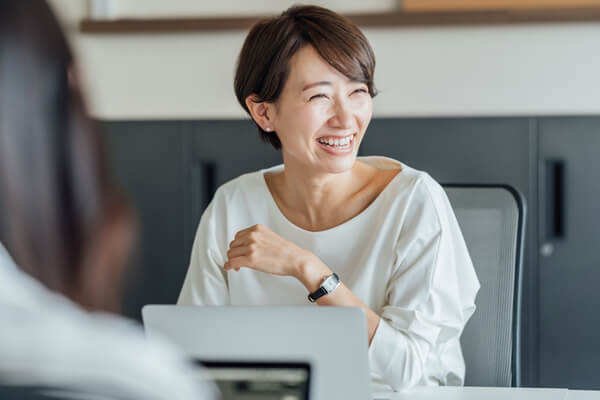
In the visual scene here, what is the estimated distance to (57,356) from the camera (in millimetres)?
410

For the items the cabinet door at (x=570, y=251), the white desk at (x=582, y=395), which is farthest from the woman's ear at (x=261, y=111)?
the cabinet door at (x=570, y=251)

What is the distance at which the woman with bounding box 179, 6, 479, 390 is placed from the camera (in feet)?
4.65

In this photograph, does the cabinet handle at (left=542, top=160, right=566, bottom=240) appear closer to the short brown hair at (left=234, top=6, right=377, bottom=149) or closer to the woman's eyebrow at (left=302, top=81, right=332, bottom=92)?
the short brown hair at (left=234, top=6, right=377, bottom=149)

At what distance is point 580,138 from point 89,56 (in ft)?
6.53

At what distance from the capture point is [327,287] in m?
1.38

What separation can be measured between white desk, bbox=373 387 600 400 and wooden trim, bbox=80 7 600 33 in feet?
5.42

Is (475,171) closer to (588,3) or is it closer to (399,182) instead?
(588,3)

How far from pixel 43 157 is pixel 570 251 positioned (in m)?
2.47

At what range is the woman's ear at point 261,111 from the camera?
1.64 m

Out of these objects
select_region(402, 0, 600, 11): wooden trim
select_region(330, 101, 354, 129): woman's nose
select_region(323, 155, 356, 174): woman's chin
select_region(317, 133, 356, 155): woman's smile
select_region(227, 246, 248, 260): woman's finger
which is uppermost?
select_region(402, 0, 600, 11): wooden trim

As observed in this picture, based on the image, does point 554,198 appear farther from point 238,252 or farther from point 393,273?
point 238,252

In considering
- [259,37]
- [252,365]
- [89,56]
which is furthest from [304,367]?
[89,56]

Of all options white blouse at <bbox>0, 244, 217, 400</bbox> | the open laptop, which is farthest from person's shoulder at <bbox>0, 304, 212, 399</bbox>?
the open laptop

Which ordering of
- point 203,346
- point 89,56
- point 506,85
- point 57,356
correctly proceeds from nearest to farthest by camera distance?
point 57,356 → point 203,346 → point 506,85 → point 89,56
